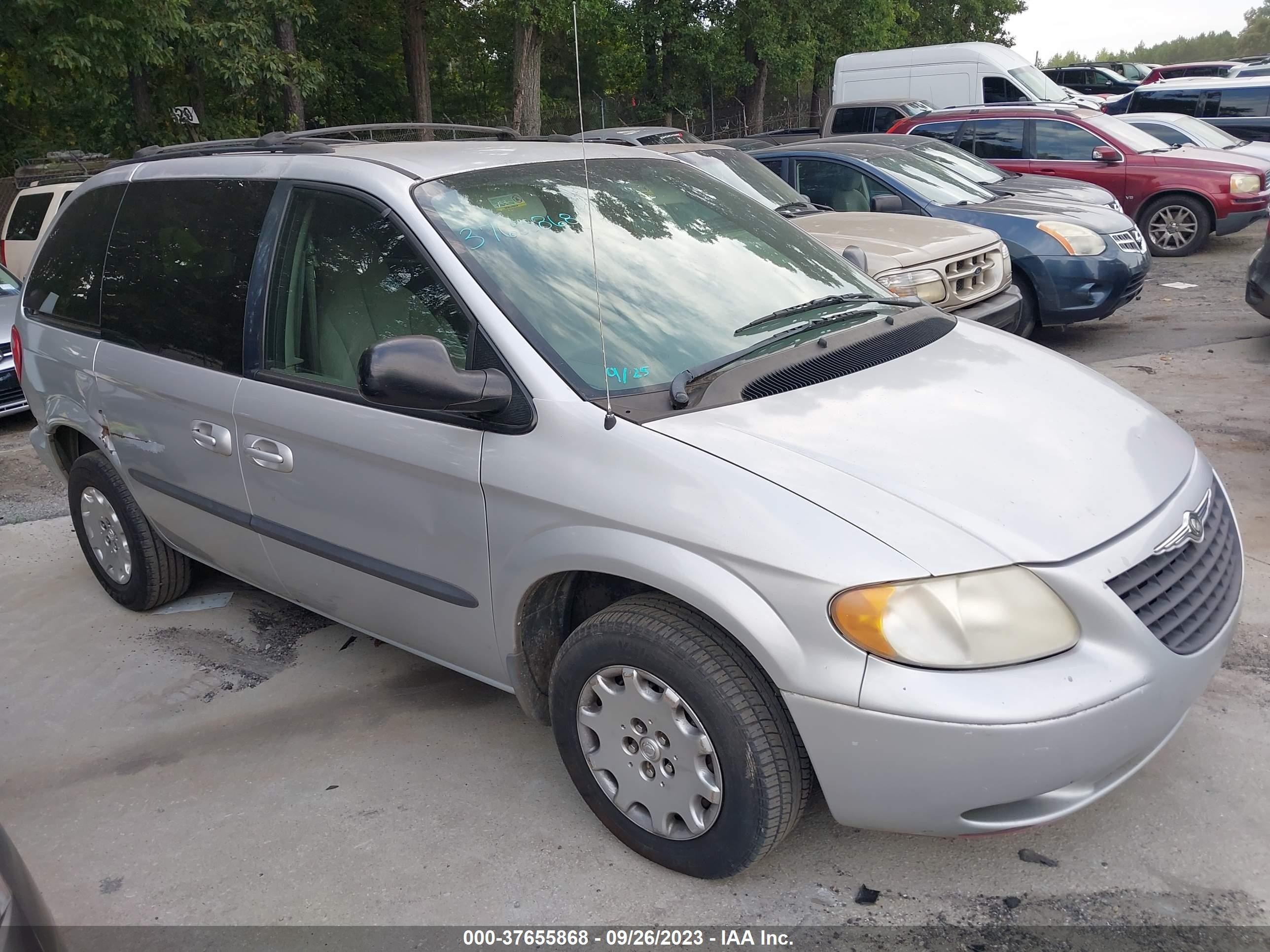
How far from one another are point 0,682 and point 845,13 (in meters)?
25.2

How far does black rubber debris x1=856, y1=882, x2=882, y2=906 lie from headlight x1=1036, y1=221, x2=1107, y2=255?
20.8ft

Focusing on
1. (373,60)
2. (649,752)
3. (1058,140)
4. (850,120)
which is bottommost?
(649,752)

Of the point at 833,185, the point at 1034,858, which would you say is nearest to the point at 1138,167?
the point at 833,185

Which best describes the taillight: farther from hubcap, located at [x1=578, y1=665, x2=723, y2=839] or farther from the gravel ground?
hubcap, located at [x1=578, y1=665, x2=723, y2=839]

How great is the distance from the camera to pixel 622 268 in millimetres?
3131

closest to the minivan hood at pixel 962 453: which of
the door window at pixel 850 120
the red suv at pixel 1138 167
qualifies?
the red suv at pixel 1138 167

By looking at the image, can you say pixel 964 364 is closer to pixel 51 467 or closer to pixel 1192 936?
pixel 1192 936

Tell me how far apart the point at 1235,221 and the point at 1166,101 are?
6.15 meters

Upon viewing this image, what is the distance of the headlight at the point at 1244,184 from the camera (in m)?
11.8

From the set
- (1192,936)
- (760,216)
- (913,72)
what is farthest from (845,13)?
(1192,936)

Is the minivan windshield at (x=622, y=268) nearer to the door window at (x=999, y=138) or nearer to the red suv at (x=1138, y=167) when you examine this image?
the red suv at (x=1138, y=167)

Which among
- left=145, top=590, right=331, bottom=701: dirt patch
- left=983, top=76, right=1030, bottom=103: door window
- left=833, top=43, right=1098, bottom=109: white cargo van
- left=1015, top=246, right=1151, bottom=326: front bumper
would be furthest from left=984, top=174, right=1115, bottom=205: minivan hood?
left=983, top=76, right=1030, bottom=103: door window

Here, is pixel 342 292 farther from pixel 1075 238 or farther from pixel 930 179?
pixel 930 179

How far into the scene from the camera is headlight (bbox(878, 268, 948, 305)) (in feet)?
21.8
